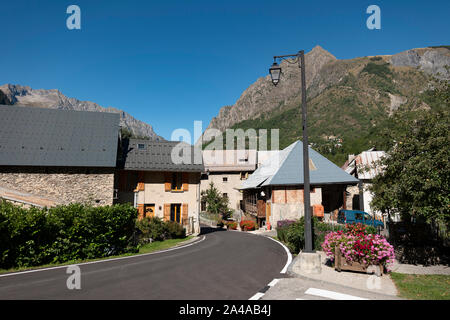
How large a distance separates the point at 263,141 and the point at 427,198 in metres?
90.1

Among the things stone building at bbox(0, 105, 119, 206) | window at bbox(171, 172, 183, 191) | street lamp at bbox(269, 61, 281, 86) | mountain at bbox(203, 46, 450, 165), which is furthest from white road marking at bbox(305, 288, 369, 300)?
mountain at bbox(203, 46, 450, 165)

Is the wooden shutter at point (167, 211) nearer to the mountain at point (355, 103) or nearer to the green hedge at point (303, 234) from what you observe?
the green hedge at point (303, 234)

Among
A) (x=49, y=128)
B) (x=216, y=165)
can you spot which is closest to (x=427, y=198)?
(x=49, y=128)

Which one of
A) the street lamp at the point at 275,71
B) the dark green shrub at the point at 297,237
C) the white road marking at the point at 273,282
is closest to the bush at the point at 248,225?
the dark green shrub at the point at 297,237

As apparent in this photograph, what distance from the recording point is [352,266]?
8055 mm

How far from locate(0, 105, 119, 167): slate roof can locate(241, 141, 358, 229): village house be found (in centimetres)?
1447

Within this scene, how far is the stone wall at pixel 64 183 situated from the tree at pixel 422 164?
56.6ft

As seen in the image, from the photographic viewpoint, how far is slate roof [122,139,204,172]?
21.2 m

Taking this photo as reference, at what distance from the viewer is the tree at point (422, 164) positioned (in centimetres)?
803

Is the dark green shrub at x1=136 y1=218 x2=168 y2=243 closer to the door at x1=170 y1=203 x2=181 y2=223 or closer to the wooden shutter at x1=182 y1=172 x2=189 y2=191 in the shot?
the door at x1=170 y1=203 x2=181 y2=223

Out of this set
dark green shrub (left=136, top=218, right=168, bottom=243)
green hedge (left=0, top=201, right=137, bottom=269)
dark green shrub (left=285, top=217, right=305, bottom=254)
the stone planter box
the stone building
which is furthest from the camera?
the stone building

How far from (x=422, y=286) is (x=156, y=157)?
63.3 feet

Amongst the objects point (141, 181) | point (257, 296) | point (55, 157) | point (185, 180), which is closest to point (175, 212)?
point (185, 180)
